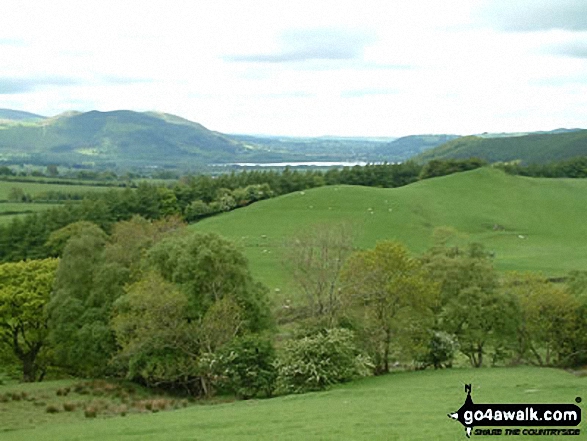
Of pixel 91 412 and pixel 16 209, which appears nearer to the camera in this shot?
pixel 91 412

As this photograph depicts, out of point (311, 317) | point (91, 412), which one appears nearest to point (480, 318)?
point (311, 317)

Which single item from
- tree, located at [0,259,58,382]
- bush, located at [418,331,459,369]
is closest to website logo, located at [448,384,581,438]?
bush, located at [418,331,459,369]

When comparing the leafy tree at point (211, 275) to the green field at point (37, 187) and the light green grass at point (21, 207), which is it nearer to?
the light green grass at point (21, 207)

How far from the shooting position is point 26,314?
47.7 meters

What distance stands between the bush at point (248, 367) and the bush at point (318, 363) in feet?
4.14

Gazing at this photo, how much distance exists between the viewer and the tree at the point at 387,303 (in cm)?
3894

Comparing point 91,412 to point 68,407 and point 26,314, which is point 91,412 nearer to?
point 68,407

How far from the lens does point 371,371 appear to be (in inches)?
1543

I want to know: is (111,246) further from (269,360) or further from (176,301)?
(269,360)

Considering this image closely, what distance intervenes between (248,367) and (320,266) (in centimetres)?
973

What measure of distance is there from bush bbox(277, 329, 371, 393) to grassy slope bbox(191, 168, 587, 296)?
37.0 meters

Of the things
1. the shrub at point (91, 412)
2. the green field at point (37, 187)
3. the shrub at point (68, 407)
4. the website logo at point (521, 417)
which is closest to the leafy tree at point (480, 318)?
the website logo at point (521, 417)

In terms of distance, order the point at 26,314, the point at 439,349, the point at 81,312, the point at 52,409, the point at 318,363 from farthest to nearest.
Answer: the point at 26,314
the point at 81,312
the point at 439,349
the point at 318,363
the point at 52,409

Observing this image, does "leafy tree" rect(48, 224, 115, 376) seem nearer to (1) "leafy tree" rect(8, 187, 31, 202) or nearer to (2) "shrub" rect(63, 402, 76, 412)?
(2) "shrub" rect(63, 402, 76, 412)
